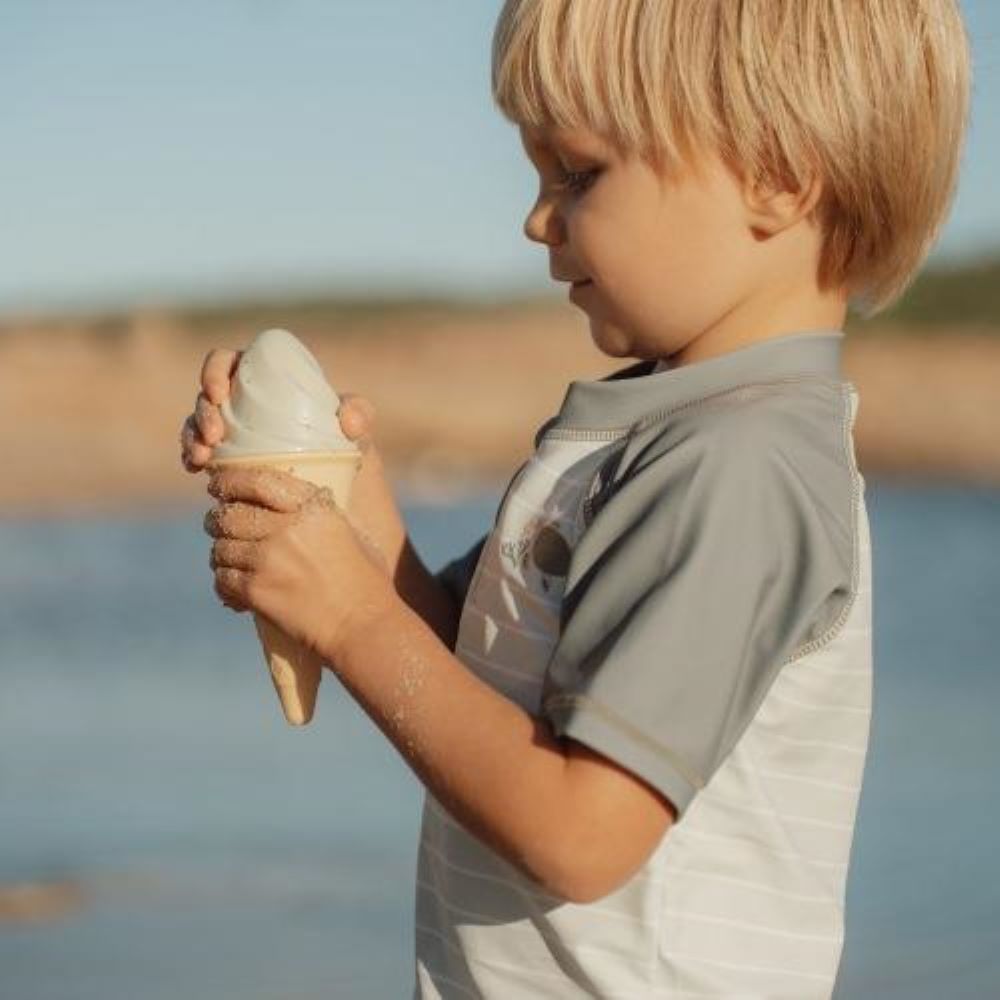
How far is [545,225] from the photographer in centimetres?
198

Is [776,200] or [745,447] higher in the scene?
[776,200]

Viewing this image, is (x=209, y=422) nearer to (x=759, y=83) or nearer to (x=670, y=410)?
(x=670, y=410)

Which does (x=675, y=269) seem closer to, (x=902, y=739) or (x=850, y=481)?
(x=850, y=481)

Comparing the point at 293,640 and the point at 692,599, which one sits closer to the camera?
the point at 692,599

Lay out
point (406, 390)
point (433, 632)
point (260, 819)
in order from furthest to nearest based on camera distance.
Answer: point (406, 390), point (260, 819), point (433, 632)

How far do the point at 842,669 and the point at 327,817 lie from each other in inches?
186

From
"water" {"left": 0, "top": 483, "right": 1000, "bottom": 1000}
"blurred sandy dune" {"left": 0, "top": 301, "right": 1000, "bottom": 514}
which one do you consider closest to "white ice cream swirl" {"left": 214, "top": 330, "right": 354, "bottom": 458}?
"water" {"left": 0, "top": 483, "right": 1000, "bottom": 1000}

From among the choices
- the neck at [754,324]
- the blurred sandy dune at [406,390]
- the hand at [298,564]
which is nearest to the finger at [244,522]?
the hand at [298,564]

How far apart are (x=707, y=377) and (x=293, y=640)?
406mm

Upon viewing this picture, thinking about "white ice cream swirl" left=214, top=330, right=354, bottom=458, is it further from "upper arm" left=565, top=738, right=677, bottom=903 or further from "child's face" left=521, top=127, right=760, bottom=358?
"upper arm" left=565, top=738, right=677, bottom=903

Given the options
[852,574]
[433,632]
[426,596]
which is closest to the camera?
[852,574]

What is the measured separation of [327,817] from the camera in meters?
6.51

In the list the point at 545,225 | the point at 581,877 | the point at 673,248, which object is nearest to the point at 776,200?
the point at 673,248

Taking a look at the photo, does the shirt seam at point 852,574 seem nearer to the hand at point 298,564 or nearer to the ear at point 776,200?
the ear at point 776,200
